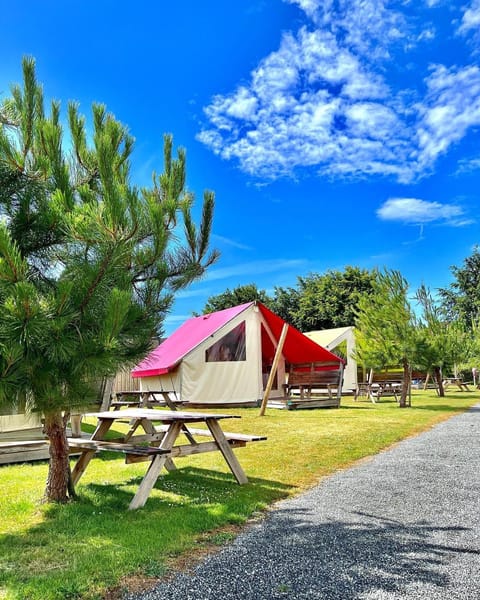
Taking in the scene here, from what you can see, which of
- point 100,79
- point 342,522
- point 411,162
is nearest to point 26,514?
point 342,522

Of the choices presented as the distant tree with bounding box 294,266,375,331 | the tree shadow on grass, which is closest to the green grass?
the tree shadow on grass

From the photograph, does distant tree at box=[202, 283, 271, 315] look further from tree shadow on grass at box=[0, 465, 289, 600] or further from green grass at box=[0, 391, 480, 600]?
tree shadow on grass at box=[0, 465, 289, 600]

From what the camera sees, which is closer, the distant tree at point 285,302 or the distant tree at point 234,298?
the distant tree at point 234,298

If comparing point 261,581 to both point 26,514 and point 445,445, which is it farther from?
point 445,445

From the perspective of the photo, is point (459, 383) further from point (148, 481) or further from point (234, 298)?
point (148, 481)

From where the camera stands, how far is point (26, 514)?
3619 millimetres

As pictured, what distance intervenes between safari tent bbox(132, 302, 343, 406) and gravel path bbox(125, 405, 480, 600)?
9.19 meters

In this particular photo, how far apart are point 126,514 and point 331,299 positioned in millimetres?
31865

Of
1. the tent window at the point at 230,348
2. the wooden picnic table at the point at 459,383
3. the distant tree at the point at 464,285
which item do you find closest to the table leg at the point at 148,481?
the tent window at the point at 230,348

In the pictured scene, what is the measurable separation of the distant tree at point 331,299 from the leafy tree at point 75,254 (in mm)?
30192

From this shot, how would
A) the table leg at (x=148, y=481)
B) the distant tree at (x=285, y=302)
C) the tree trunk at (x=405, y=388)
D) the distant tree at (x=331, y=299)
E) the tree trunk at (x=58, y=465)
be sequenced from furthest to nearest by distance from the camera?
1. the distant tree at (x=285, y=302)
2. the distant tree at (x=331, y=299)
3. the tree trunk at (x=405, y=388)
4. the tree trunk at (x=58, y=465)
5. the table leg at (x=148, y=481)

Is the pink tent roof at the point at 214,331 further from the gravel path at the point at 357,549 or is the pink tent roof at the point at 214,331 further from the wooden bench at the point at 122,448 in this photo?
the gravel path at the point at 357,549

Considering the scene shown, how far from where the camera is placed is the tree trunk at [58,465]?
3842 mm

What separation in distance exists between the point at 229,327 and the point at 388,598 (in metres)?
12.2
